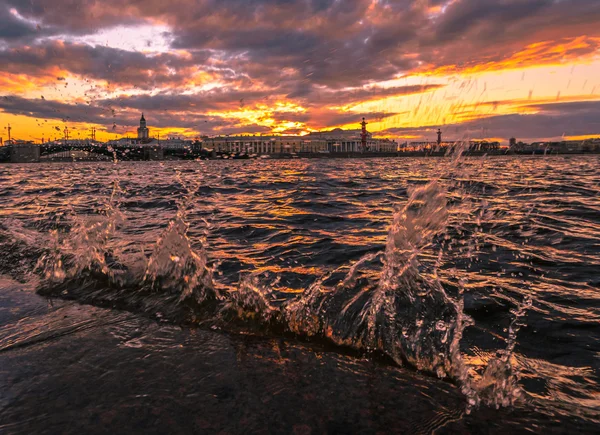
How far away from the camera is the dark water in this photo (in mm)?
2268

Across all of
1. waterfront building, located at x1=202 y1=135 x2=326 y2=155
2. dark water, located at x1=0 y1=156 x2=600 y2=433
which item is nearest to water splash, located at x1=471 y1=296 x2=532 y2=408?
dark water, located at x1=0 y1=156 x2=600 y2=433

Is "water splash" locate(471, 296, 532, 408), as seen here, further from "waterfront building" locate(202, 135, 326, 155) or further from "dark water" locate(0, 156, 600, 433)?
"waterfront building" locate(202, 135, 326, 155)

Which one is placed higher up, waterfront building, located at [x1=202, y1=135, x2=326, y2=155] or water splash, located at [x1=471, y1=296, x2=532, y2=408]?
waterfront building, located at [x1=202, y1=135, x2=326, y2=155]

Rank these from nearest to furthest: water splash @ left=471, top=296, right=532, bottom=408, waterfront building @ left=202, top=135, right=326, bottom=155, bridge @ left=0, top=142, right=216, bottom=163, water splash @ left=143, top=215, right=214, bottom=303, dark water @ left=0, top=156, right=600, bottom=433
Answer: dark water @ left=0, top=156, right=600, bottom=433 < water splash @ left=471, top=296, right=532, bottom=408 < water splash @ left=143, top=215, right=214, bottom=303 < bridge @ left=0, top=142, right=216, bottom=163 < waterfront building @ left=202, top=135, right=326, bottom=155

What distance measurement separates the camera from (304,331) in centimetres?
355

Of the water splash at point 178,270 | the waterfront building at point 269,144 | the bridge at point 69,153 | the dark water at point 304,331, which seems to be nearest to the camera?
the dark water at point 304,331

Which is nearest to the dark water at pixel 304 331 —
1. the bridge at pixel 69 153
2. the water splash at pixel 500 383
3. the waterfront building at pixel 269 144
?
the water splash at pixel 500 383

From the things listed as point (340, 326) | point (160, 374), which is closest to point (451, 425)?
point (340, 326)

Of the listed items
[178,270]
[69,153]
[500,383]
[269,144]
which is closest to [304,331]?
[500,383]

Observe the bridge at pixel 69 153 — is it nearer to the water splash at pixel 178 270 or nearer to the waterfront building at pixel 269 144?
the waterfront building at pixel 269 144

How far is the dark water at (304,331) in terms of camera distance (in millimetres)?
2268

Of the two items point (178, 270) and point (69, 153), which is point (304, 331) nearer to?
point (178, 270)

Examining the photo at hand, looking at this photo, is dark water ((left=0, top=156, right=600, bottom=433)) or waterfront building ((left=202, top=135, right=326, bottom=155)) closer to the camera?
dark water ((left=0, top=156, right=600, bottom=433))

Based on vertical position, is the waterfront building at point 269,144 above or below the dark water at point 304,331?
above
